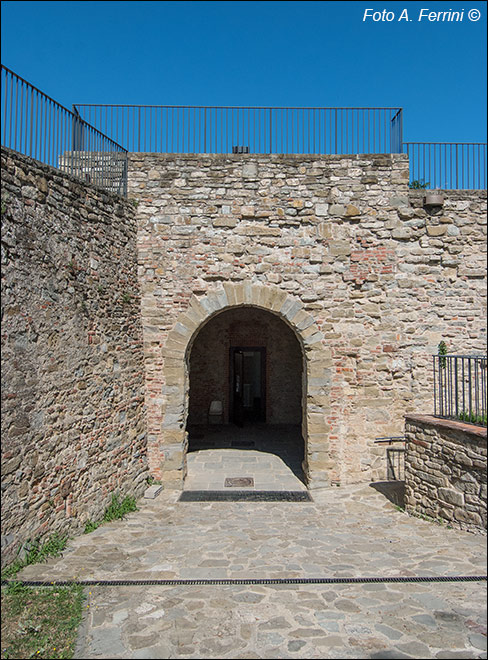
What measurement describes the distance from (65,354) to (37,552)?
7.36 ft

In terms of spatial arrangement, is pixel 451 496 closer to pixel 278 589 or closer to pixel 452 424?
pixel 452 424

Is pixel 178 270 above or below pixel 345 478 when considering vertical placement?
above

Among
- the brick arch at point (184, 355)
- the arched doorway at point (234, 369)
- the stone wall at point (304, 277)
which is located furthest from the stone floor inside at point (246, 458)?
the stone wall at point (304, 277)

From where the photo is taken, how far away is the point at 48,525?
5.55 metres

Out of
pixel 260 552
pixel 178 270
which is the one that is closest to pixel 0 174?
pixel 178 270

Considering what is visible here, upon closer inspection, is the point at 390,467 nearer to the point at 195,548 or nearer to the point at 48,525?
the point at 195,548

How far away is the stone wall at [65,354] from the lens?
5066mm

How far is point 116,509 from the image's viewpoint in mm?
6965

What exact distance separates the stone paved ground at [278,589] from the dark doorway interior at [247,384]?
249 inches

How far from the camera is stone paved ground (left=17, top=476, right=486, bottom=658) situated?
12.5 feet

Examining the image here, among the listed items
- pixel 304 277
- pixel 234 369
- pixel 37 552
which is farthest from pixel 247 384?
pixel 37 552

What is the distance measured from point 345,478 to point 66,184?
20.5 ft

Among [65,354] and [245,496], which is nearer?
[65,354]

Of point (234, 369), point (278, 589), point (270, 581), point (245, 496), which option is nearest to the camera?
point (278, 589)
